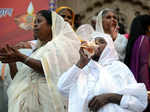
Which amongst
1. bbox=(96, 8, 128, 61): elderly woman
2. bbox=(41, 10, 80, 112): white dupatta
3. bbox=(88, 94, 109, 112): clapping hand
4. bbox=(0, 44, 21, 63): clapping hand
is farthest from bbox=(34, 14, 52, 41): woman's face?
bbox=(88, 94, 109, 112): clapping hand

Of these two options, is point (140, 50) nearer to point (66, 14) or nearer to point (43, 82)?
point (43, 82)

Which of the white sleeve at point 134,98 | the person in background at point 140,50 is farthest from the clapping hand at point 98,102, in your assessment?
the person in background at point 140,50

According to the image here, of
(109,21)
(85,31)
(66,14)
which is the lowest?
(85,31)

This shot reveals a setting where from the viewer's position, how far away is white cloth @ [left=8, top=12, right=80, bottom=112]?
3262 mm

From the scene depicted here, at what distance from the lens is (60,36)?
355 cm

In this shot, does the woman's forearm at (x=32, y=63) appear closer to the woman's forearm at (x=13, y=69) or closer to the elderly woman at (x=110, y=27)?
the woman's forearm at (x=13, y=69)

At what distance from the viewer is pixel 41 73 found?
3367mm

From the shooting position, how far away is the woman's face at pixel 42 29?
3.61 meters

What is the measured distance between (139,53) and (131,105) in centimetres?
97

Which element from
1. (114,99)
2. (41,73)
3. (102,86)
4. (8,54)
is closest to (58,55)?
(41,73)

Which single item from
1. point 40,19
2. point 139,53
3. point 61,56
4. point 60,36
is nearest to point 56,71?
point 61,56

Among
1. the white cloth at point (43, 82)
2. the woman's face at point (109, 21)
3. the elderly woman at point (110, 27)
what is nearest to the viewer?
the white cloth at point (43, 82)

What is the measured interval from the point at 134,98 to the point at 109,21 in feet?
5.34

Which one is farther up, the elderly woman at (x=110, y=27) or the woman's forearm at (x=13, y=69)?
the elderly woman at (x=110, y=27)
